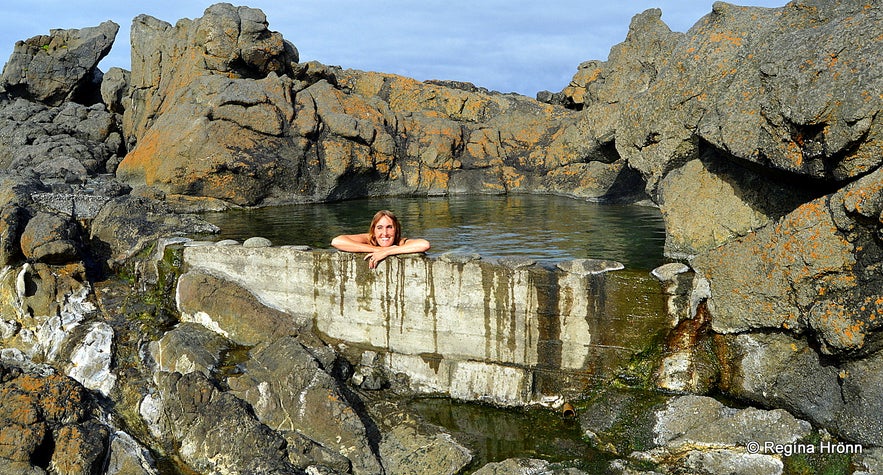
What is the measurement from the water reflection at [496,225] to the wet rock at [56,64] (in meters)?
19.9

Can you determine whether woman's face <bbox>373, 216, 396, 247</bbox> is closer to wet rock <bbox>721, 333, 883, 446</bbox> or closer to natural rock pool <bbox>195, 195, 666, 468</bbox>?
natural rock pool <bbox>195, 195, 666, 468</bbox>

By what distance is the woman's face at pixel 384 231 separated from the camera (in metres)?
9.65

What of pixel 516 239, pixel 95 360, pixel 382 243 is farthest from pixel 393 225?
pixel 95 360

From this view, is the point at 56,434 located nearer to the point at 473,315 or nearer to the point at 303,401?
the point at 303,401

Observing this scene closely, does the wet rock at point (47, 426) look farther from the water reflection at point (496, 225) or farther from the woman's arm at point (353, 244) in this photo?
the water reflection at point (496, 225)

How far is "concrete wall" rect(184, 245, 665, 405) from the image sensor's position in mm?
8617

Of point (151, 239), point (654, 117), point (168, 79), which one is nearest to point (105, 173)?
point (168, 79)

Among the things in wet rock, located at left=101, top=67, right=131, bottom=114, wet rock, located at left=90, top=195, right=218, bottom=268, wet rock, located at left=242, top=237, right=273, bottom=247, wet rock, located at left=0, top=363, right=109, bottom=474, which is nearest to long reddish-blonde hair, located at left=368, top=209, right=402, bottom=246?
wet rock, located at left=242, top=237, right=273, bottom=247

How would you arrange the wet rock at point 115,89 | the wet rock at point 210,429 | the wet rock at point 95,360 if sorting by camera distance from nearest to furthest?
the wet rock at point 210,429, the wet rock at point 95,360, the wet rock at point 115,89

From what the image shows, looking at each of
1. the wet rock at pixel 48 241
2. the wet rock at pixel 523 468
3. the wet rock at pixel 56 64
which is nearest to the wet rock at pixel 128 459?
the wet rock at pixel 523 468

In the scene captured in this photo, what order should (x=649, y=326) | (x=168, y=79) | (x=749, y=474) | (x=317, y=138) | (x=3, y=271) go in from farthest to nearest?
(x=168, y=79) → (x=317, y=138) → (x=3, y=271) → (x=649, y=326) → (x=749, y=474)

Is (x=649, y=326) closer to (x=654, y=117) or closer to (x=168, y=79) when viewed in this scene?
(x=654, y=117)

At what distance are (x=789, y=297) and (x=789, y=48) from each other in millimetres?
3165

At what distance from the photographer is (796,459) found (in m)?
6.94
